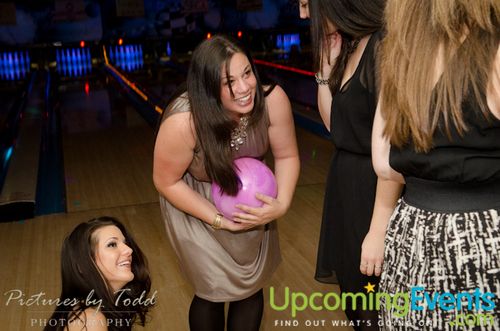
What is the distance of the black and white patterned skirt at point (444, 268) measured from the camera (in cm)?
100

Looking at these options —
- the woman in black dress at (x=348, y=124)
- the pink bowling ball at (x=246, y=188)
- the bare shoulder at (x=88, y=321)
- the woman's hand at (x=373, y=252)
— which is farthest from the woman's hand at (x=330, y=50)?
the bare shoulder at (x=88, y=321)

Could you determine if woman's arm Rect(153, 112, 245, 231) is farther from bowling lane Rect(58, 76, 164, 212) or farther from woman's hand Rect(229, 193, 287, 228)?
bowling lane Rect(58, 76, 164, 212)

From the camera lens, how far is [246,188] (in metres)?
1.65

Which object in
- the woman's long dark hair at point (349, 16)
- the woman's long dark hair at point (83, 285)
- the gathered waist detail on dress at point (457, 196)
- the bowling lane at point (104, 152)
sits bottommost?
the bowling lane at point (104, 152)

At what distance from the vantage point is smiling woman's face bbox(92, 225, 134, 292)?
1.56 meters

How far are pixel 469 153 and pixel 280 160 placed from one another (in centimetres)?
88

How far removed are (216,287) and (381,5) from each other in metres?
0.86

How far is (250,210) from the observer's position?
164cm

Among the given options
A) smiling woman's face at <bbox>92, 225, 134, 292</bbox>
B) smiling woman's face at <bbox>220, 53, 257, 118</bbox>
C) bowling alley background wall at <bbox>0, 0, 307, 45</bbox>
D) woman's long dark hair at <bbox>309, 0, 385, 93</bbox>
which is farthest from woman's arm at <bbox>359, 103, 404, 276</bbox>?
bowling alley background wall at <bbox>0, 0, 307, 45</bbox>

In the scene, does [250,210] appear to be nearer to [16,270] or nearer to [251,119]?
[251,119]

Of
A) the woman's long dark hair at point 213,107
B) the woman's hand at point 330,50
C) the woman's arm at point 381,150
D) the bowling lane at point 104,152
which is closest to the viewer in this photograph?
the woman's arm at point 381,150

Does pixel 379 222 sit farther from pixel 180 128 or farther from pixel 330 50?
pixel 180 128

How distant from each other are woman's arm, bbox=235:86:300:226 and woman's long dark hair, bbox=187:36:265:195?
0.08 m

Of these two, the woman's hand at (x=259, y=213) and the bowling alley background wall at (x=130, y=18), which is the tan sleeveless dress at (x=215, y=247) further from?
the bowling alley background wall at (x=130, y=18)
